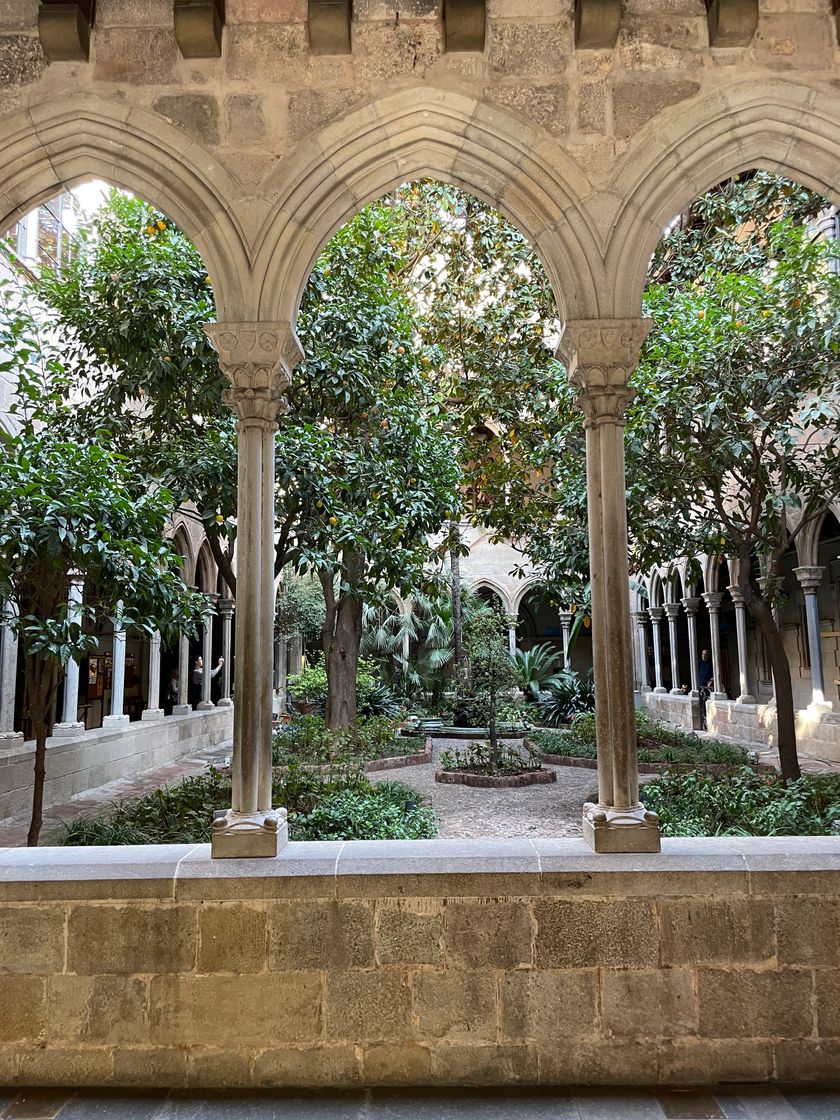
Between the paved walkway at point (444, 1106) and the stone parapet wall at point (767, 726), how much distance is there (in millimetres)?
7847

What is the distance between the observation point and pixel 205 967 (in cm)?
272

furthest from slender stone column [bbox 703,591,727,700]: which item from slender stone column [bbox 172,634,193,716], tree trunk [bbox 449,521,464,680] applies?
slender stone column [bbox 172,634,193,716]

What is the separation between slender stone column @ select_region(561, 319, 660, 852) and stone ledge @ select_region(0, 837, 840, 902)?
0.16 meters

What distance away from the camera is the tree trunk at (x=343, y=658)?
32.2 ft

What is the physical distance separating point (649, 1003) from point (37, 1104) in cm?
199

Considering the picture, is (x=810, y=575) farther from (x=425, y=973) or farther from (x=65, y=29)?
(x=65, y=29)

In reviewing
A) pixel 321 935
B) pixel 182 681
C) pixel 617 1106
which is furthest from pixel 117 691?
pixel 617 1106

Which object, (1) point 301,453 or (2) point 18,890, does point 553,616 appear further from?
(2) point 18,890

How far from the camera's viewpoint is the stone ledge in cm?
275

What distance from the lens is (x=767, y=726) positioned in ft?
37.2

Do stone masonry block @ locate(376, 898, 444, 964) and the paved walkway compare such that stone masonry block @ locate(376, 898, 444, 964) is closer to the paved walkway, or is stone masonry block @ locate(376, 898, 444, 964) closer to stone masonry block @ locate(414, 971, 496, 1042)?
stone masonry block @ locate(414, 971, 496, 1042)

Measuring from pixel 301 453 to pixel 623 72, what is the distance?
372 centimetres

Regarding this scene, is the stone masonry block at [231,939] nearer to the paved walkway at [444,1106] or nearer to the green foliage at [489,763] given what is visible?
the paved walkway at [444,1106]

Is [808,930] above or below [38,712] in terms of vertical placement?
below
